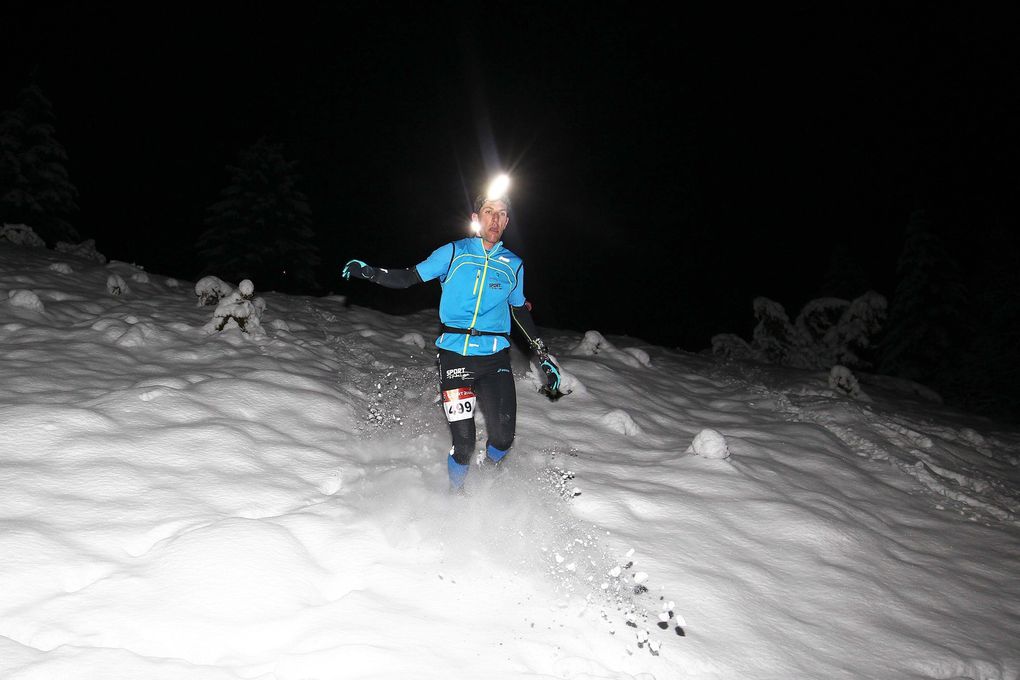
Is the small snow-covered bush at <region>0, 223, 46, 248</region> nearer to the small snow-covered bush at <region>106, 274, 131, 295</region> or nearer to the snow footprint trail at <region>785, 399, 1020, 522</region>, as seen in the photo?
the small snow-covered bush at <region>106, 274, 131, 295</region>

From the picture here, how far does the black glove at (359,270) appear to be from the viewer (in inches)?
177

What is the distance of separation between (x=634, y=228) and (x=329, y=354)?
109074 mm

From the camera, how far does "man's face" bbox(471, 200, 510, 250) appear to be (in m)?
4.57

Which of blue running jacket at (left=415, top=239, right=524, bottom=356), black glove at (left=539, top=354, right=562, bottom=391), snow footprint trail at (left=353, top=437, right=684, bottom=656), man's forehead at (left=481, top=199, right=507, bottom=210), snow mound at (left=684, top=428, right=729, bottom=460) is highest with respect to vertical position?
man's forehead at (left=481, top=199, right=507, bottom=210)

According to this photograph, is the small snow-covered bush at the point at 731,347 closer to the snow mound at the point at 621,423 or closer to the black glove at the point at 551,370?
the snow mound at the point at 621,423

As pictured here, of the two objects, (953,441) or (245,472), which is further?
(953,441)

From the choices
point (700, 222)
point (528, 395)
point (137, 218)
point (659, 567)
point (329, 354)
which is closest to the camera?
point (659, 567)

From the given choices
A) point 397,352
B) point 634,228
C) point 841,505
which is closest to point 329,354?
point 397,352

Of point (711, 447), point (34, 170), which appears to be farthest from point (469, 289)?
point (34, 170)

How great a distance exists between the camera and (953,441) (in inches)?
336

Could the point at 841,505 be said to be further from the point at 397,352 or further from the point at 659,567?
the point at 397,352

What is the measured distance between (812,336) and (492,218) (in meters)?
14.4

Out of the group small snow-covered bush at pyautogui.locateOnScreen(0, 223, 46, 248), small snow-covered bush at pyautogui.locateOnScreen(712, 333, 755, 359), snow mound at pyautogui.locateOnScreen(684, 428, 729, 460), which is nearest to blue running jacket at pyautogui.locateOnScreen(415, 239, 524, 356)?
snow mound at pyautogui.locateOnScreen(684, 428, 729, 460)

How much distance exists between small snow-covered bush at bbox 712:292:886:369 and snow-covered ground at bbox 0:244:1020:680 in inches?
289
